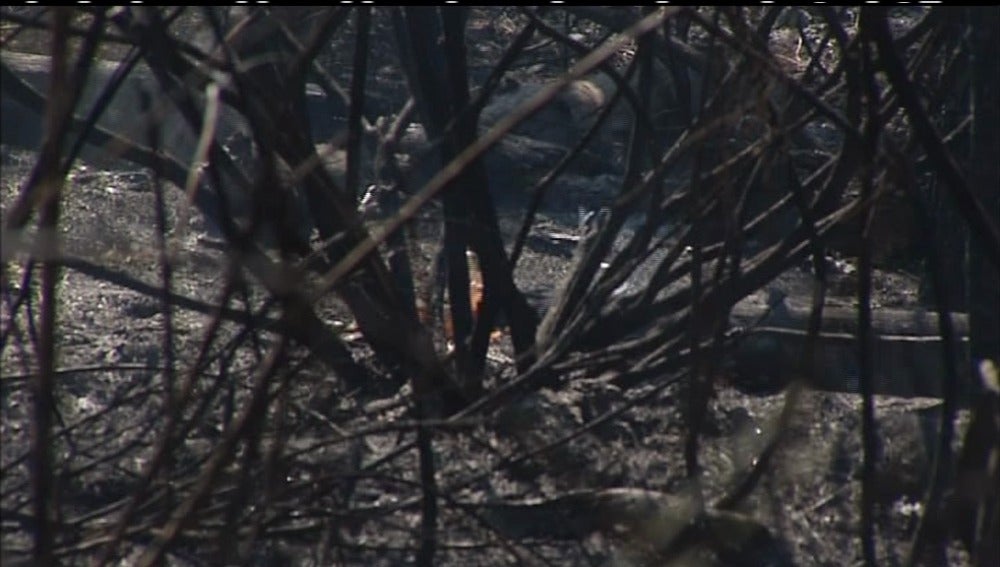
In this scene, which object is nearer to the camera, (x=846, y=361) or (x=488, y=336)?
(x=488, y=336)

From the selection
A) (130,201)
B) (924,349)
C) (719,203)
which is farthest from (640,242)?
(130,201)

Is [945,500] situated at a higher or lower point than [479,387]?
lower

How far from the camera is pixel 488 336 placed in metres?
3.30

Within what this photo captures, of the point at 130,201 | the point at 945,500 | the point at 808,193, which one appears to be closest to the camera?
the point at 945,500

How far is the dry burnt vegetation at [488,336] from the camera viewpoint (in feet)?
6.45

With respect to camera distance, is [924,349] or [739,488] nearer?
[739,488]

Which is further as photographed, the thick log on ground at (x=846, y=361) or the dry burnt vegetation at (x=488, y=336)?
the thick log on ground at (x=846, y=361)

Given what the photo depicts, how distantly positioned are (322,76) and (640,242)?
42.3 inches

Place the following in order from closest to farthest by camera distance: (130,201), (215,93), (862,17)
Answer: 1. (215,93)
2. (862,17)
3. (130,201)

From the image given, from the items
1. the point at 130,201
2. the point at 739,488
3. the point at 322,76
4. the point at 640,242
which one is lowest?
the point at 739,488

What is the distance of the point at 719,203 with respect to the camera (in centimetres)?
270

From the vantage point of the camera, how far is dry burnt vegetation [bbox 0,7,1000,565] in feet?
6.45

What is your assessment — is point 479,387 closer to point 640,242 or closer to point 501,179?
point 640,242

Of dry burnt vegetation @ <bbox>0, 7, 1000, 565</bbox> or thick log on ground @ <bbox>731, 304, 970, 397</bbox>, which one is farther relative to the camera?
thick log on ground @ <bbox>731, 304, 970, 397</bbox>
